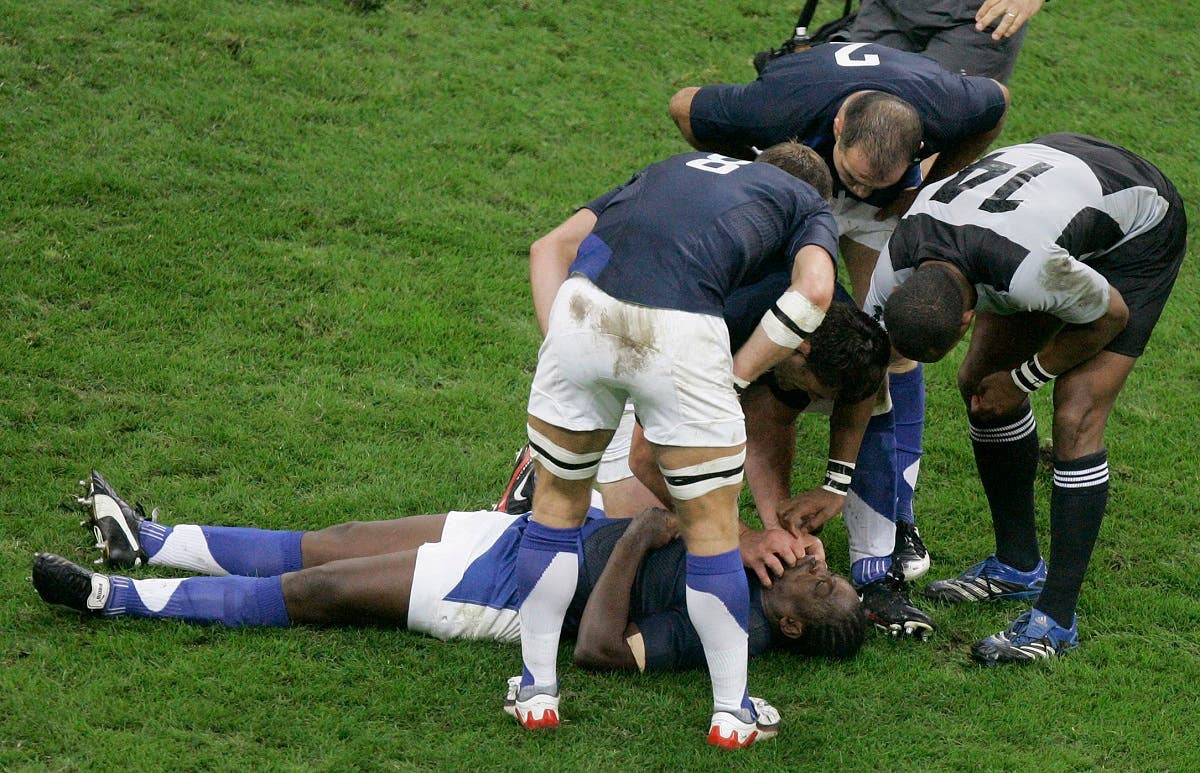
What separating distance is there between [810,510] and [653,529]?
0.63m

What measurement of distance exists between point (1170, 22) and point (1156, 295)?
23.8 feet

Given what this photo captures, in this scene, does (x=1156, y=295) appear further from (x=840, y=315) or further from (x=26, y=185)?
(x=26, y=185)

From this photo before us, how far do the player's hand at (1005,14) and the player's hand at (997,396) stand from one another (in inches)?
70.9

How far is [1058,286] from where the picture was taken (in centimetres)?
396

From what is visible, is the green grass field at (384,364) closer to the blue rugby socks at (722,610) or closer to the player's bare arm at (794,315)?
the blue rugby socks at (722,610)

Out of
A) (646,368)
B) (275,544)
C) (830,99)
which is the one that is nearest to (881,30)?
(830,99)

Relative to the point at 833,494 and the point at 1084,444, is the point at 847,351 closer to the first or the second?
the point at 833,494

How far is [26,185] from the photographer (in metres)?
6.90

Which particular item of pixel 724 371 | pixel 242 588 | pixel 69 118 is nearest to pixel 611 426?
pixel 724 371

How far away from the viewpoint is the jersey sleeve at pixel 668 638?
403cm

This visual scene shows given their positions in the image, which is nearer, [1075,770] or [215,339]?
[1075,770]

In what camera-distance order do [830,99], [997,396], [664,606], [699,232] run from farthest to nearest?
[830,99]
[997,396]
[664,606]
[699,232]

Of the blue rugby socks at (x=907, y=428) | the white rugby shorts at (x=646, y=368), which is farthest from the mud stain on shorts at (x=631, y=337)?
the blue rugby socks at (x=907, y=428)

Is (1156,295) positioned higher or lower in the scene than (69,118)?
lower
